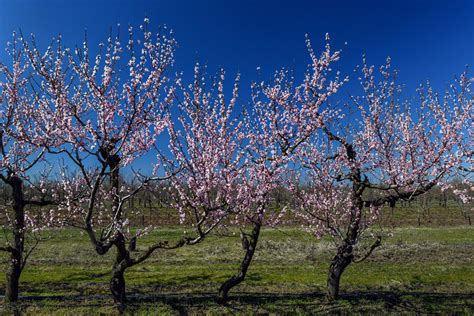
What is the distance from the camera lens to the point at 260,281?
17.0 m

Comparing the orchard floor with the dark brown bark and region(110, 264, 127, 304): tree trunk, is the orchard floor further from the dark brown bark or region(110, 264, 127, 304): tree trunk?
the dark brown bark

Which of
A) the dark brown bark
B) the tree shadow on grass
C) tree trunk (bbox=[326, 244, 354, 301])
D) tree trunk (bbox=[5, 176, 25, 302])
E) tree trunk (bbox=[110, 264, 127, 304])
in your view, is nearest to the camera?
the dark brown bark

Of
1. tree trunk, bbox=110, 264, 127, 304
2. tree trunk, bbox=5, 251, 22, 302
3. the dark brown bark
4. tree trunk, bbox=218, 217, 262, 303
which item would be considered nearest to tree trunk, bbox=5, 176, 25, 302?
tree trunk, bbox=5, 251, 22, 302

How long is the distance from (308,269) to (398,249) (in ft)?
32.0

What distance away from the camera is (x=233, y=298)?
13.1 metres

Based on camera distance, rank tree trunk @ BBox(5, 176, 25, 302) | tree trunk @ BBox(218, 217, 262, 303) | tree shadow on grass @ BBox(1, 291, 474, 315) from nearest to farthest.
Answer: tree shadow on grass @ BBox(1, 291, 474, 315) < tree trunk @ BBox(218, 217, 262, 303) < tree trunk @ BBox(5, 176, 25, 302)

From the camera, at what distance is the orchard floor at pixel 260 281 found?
38.8 feet

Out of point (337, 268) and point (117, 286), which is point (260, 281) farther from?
point (117, 286)

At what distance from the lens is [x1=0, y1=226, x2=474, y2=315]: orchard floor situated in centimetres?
1184

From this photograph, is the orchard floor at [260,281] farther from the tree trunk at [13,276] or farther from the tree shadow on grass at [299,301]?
the tree trunk at [13,276]

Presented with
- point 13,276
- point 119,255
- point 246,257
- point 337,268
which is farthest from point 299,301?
point 13,276

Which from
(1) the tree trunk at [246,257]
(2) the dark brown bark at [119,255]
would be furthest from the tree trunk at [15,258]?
(1) the tree trunk at [246,257]

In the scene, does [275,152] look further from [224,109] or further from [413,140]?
[413,140]

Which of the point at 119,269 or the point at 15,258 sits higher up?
the point at 15,258
